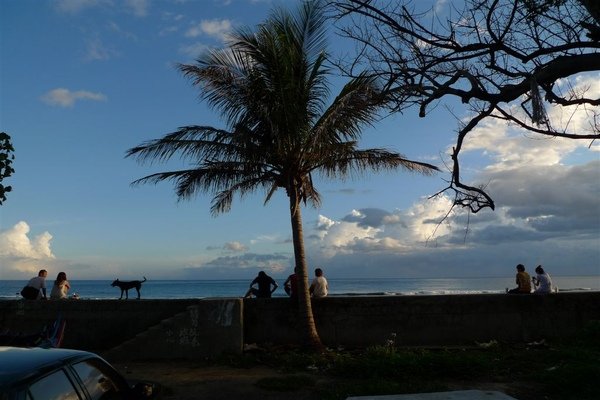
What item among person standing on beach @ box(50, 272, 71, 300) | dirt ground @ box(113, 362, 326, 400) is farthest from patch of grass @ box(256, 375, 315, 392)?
person standing on beach @ box(50, 272, 71, 300)

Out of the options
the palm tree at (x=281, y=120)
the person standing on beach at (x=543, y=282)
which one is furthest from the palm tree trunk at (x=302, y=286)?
the person standing on beach at (x=543, y=282)

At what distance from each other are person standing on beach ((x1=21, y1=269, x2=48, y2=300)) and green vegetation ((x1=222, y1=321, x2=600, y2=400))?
6298 mm

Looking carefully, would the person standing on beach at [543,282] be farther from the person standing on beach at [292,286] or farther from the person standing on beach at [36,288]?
the person standing on beach at [36,288]

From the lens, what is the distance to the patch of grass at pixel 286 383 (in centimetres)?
870

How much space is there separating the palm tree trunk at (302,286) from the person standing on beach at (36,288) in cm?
701

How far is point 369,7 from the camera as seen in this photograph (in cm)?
646

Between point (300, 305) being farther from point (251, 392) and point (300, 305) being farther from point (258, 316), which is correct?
point (251, 392)

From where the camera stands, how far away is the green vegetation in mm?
7941

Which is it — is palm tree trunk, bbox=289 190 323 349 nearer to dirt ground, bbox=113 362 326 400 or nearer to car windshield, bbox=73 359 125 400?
dirt ground, bbox=113 362 326 400

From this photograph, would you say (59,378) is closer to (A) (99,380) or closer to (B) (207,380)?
(A) (99,380)

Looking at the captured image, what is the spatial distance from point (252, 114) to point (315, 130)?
165 centimetres

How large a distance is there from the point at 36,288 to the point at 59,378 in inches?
468

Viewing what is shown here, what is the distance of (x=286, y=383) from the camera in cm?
888

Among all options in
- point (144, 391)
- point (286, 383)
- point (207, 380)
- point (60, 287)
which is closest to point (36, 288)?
point (60, 287)
